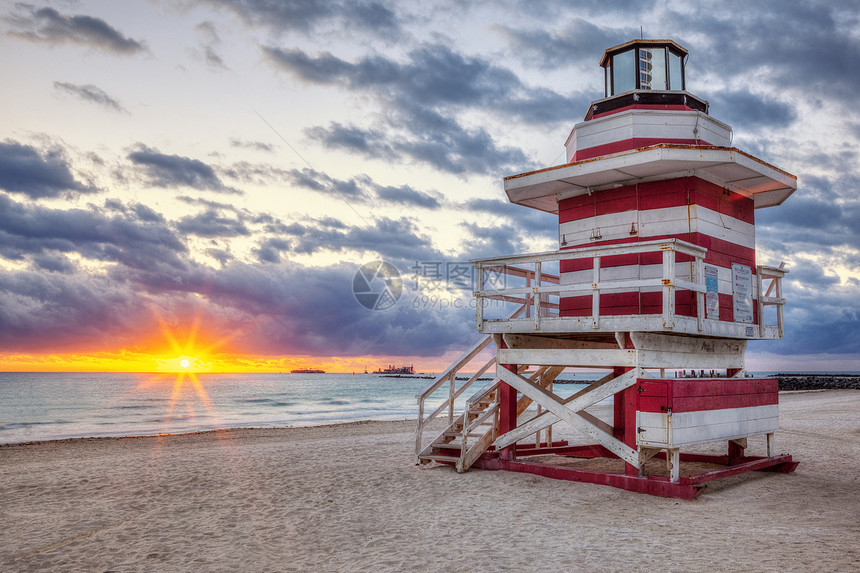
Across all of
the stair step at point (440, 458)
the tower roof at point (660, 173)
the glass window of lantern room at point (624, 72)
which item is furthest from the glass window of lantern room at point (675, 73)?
the stair step at point (440, 458)

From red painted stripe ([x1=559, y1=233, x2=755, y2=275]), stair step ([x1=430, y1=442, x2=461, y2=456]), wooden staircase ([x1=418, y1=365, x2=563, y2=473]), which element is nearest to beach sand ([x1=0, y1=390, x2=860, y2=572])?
wooden staircase ([x1=418, y1=365, x2=563, y2=473])

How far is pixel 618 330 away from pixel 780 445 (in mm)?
9902

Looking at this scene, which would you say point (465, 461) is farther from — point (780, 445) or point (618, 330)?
Result: point (780, 445)

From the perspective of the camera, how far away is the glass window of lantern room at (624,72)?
34.7ft

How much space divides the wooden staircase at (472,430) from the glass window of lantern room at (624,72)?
209 inches

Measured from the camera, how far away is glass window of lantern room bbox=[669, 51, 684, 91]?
10651 millimetres

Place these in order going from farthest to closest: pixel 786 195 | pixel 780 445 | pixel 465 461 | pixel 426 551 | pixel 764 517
Answer: pixel 780 445 → pixel 786 195 → pixel 465 461 → pixel 764 517 → pixel 426 551

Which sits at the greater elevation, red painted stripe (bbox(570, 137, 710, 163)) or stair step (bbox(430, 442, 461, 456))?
red painted stripe (bbox(570, 137, 710, 163))

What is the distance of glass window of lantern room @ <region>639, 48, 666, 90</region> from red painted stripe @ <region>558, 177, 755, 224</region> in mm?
2308

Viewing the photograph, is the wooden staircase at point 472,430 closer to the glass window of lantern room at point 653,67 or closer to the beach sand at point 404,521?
the beach sand at point 404,521

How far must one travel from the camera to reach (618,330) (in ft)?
26.6

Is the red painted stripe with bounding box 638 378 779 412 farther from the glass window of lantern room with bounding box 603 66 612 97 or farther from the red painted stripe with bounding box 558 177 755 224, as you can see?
the glass window of lantern room with bounding box 603 66 612 97

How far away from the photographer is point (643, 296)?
9219 mm

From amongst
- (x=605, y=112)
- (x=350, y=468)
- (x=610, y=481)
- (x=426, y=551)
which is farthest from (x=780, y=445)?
(x=426, y=551)
